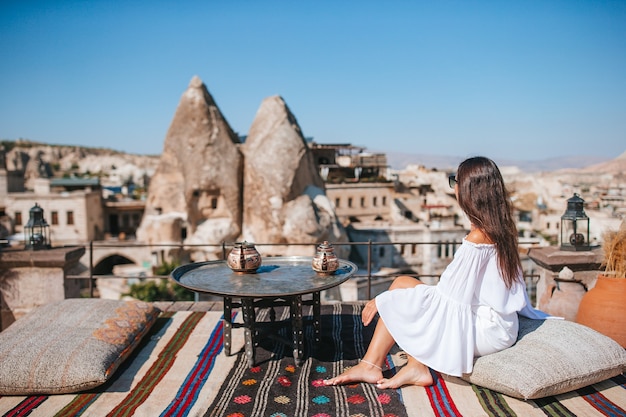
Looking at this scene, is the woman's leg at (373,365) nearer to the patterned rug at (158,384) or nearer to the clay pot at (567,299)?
the patterned rug at (158,384)

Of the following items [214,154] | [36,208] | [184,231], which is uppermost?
[214,154]

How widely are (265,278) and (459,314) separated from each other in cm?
158

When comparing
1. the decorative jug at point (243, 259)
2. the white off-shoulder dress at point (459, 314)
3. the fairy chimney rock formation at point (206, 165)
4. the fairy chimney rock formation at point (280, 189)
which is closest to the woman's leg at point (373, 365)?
the white off-shoulder dress at point (459, 314)

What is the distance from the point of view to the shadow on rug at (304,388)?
3.27m

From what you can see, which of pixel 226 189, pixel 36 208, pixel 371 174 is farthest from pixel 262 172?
pixel 371 174

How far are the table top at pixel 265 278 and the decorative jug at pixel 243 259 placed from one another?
0.19ft

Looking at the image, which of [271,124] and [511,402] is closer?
[511,402]

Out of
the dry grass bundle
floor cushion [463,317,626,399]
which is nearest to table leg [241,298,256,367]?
floor cushion [463,317,626,399]

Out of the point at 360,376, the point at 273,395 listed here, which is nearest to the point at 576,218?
the point at 360,376

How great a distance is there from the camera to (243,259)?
167 inches

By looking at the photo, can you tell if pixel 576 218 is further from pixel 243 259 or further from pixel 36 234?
pixel 36 234

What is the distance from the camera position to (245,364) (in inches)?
161

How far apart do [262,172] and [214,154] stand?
8.57 ft

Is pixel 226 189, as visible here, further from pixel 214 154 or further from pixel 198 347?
pixel 198 347
